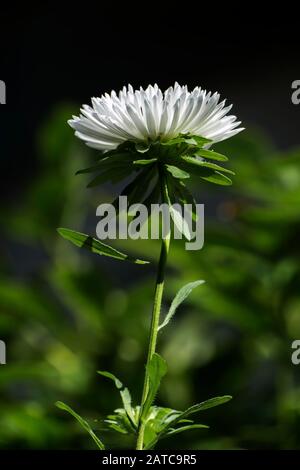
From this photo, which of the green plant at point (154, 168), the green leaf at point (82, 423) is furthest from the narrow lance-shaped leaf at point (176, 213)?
the green leaf at point (82, 423)

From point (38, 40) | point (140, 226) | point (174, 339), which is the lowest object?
point (140, 226)

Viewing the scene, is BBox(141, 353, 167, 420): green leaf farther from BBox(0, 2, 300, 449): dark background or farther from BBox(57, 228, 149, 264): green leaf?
BBox(0, 2, 300, 449): dark background

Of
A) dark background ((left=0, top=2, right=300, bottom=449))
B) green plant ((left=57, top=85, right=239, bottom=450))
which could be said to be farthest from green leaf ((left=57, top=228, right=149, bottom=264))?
dark background ((left=0, top=2, right=300, bottom=449))

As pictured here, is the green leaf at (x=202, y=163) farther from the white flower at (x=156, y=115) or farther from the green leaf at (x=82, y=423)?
the green leaf at (x=82, y=423)

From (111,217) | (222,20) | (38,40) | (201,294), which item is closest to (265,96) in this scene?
(222,20)

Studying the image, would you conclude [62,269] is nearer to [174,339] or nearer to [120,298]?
[120,298]

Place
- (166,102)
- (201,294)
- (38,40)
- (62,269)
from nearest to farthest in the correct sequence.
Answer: (166,102), (201,294), (62,269), (38,40)
